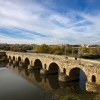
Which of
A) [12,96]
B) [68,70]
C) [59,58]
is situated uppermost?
[59,58]

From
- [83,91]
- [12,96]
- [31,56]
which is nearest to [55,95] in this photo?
[83,91]

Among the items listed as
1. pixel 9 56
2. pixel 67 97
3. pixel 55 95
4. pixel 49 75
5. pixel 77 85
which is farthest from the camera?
pixel 9 56

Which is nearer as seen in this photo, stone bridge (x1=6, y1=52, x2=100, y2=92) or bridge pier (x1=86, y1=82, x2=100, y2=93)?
bridge pier (x1=86, y1=82, x2=100, y2=93)

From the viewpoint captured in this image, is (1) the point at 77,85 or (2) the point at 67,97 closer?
(2) the point at 67,97

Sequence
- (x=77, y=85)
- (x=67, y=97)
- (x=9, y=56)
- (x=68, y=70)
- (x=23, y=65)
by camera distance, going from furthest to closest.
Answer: (x=9, y=56) → (x=23, y=65) → (x=68, y=70) → (x=77, y=85) → (x=67, y=97)

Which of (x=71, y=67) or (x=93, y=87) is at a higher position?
(x=71, y=67)

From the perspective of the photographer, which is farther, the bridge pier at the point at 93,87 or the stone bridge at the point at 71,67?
the stone bridge at the point at 71,67

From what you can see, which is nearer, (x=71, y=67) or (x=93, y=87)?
(x=93, y=87)

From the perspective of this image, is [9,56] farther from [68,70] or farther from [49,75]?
[68,70]

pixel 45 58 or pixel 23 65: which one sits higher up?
pixel 45 58

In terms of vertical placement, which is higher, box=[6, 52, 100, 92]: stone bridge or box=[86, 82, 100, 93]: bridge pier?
box=[6, 52, 100, 92]: stone bridge

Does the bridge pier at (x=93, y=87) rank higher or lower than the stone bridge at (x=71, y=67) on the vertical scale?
lower

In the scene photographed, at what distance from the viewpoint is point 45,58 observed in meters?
26.9

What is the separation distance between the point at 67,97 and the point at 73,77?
6522 mm
